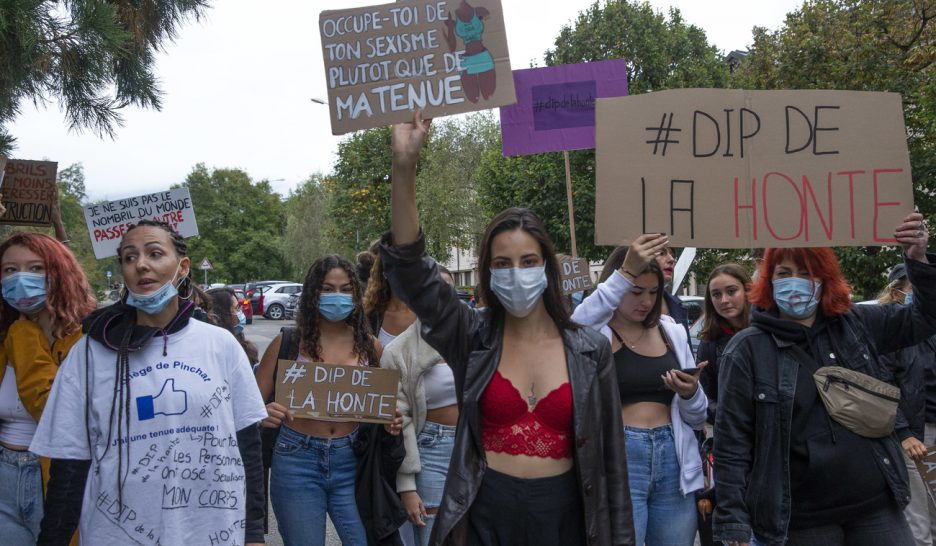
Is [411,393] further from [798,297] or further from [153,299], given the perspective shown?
[798,297]

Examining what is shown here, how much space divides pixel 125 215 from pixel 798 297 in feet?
18.2

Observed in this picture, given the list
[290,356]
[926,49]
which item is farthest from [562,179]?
[290,356]

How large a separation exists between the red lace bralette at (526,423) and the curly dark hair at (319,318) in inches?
75.6

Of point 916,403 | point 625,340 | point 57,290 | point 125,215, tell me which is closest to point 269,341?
point 125,215

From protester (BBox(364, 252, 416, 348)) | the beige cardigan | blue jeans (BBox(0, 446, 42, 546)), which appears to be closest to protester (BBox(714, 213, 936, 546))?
the beige cardigan

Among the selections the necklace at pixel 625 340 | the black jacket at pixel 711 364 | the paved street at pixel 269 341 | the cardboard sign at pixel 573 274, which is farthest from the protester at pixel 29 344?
the cardboard sign at pixel 573 274

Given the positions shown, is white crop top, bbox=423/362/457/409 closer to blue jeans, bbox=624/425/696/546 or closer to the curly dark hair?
the curly dark hair

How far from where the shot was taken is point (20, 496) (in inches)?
139

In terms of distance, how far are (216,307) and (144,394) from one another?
362 cm

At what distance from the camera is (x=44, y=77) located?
14.5 feet

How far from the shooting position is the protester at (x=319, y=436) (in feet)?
14.1

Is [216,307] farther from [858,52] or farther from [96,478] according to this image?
[858,52]

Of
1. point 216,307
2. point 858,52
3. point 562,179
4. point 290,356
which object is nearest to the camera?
point 290,356

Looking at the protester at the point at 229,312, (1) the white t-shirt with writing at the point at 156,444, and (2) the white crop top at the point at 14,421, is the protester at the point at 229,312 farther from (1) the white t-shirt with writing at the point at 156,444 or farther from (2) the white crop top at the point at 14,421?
(1) the white t-shirt with writing at the point at 156,444
